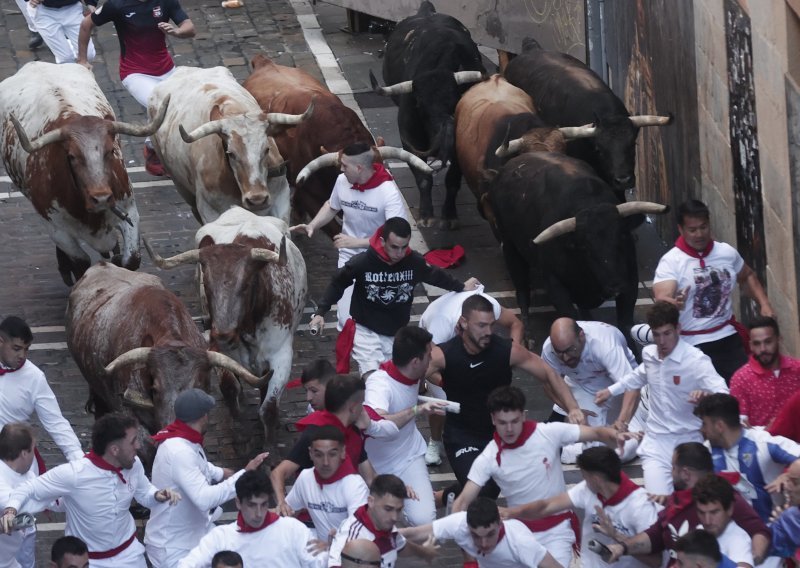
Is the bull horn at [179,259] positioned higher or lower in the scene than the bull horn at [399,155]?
higher

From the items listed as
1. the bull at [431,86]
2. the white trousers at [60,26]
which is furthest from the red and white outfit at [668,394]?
the white trousers at [60,26]

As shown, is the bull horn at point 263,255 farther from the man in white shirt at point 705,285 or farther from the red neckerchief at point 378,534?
the red neckerchief at point 378,534

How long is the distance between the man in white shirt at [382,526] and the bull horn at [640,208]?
4968 millimetres

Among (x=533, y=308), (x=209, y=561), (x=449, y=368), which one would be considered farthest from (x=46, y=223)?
(x=209, y=561)

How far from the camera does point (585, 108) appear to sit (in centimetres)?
1627

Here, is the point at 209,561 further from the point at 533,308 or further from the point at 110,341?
the point at 533,308

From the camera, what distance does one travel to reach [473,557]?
369 inches

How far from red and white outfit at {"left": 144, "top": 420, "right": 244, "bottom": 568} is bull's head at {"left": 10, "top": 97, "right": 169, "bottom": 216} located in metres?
4.44

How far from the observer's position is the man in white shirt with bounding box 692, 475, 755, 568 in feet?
28.2

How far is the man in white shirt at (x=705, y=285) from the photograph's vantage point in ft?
39.0

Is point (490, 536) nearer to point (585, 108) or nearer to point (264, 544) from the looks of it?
point (264, 544)

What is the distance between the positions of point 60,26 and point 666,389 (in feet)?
36.6

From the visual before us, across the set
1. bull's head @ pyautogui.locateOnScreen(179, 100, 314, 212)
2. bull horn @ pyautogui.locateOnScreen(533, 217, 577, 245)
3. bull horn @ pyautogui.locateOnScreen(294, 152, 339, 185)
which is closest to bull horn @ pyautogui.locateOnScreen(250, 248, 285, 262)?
bull's head @ pyautogui.locateOnScreen(179, 100, 314, 212)

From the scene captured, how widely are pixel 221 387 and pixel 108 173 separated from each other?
112 inches
